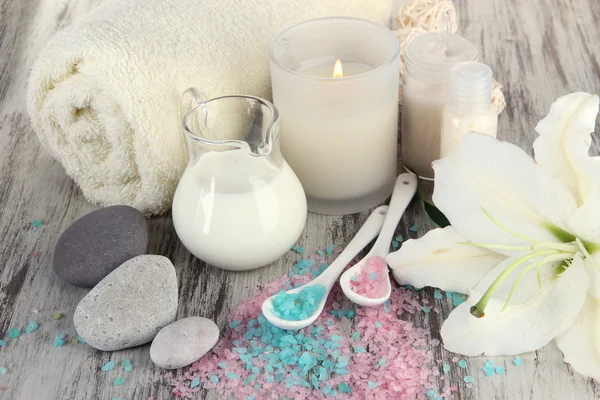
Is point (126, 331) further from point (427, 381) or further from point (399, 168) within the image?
point (399, 168)

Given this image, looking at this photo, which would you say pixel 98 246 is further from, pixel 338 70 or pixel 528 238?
pixel 528 238

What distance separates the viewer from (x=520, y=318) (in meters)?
0.72

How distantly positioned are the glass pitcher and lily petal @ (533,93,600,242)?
0.27 m

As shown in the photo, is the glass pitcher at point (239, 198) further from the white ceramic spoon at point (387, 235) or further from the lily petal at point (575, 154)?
the lily petal at point (575, 154)

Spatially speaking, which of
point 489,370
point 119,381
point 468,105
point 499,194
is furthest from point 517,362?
point 119,381

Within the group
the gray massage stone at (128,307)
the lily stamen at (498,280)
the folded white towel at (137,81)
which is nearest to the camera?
the lily stamen at (498,280)

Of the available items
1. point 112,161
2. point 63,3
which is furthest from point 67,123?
→ point 63,3

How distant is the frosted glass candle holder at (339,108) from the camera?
852mm

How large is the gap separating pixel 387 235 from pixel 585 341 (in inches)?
10.1

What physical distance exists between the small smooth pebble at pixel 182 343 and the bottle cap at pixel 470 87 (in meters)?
0.37

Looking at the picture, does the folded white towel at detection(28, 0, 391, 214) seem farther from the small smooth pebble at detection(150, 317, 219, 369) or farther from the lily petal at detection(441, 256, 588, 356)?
the lily petal at detection(441, 256, 588, 356)

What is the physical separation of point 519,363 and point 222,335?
0.30 meters

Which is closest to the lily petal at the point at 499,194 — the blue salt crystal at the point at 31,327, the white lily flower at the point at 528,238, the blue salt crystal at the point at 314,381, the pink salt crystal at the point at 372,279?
the white lily flower at the point at 528,238

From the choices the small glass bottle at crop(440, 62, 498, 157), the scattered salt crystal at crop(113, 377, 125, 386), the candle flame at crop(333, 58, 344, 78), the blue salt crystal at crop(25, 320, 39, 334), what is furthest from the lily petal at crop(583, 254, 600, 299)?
the blue salt crystal at crop(25, 320, 39, 334)
